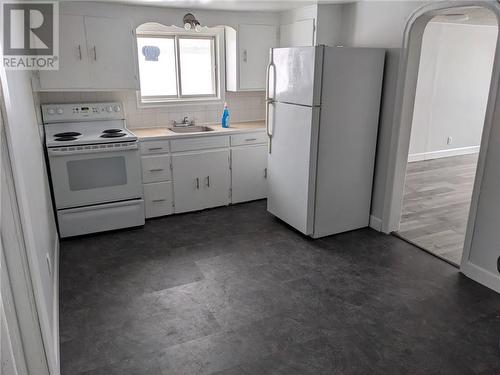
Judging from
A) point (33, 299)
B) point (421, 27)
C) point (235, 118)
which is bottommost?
point (33, 299)

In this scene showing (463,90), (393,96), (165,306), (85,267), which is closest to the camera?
(165,306)

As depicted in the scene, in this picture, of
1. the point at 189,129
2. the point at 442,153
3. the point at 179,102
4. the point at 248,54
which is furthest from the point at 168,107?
the point at 442,153

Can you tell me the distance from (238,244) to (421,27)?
91.7 inches

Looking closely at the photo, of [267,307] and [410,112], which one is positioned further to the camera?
[410,112]

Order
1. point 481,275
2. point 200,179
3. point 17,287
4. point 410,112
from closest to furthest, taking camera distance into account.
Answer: point 17,287 < point 481,275 < point 410,112 < point 200,179

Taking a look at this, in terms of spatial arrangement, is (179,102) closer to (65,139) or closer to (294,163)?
(65,139)

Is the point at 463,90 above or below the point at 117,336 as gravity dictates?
above

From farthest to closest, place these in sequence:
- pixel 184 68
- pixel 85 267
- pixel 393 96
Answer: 1. pixel 184 68
2. pixel 393 96
3. pixel 85 267

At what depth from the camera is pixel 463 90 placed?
20.3 ft

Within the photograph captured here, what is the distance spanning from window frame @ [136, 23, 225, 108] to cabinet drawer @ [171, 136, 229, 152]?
0.64 metres

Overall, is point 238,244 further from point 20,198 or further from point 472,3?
point 472,3

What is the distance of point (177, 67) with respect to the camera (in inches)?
170

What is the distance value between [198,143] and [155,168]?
1.64ft

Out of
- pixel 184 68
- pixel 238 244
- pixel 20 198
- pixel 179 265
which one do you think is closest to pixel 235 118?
pixel 184 68
